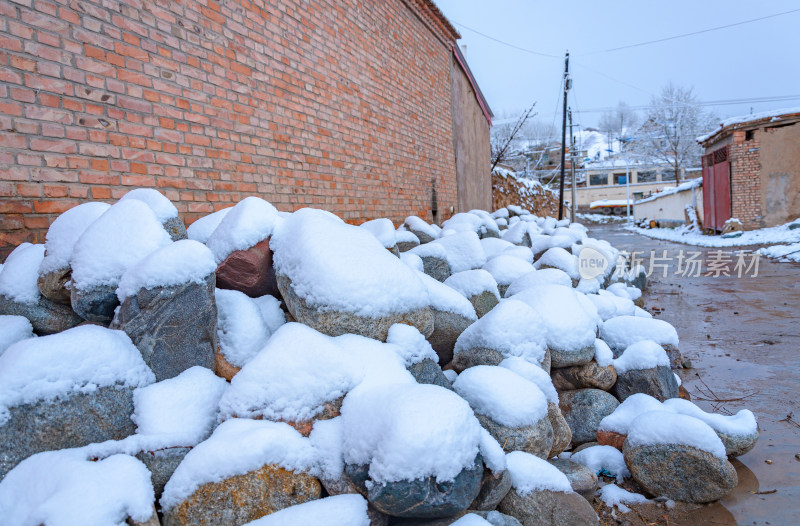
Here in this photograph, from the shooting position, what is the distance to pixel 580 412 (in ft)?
9.78

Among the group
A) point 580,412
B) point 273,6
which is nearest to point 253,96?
point 273,6

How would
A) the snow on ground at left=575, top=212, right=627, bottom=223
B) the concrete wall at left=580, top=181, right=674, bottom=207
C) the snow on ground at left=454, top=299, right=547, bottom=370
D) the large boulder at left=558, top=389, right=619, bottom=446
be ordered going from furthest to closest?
the concrete wall at left=580, top=181, right=674, bottom=207 < the snow on ground at left=575, top=212, right=627, bottom=223 < the large boulder at left=558, top=389, right=619, bottom=446 < the snow on ground at left=454, top=299, right=547, bottom=370

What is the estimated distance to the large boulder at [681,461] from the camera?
7.47 ft

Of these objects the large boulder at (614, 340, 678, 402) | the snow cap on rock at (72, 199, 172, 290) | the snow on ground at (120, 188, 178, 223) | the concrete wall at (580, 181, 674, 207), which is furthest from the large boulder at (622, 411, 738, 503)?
the concrete wall at (580, 181, 674, 207)

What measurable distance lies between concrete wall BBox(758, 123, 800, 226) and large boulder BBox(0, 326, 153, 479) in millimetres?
15790

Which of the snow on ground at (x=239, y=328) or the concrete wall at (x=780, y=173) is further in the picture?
the concrete wall at (x=780, y=173)

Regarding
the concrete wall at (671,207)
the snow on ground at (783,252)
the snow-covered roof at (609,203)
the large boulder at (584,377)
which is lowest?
the large boulder at (584,377)

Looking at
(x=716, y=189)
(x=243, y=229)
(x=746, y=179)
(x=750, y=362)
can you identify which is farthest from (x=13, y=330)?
(x=716, y=189)

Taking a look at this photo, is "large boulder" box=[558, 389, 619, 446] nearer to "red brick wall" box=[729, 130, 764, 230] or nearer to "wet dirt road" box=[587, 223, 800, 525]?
"wet dirt road" box=[587, 223, 800, 525]

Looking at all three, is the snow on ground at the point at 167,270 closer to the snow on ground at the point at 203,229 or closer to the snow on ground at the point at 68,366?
the snow on ground at the point at 68,366

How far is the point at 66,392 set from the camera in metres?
1.66

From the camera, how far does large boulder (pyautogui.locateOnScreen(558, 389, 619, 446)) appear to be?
9.62 feet

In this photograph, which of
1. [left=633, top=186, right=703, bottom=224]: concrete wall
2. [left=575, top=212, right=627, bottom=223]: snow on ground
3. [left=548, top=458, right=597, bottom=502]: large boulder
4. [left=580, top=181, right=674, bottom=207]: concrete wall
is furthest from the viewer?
[left=580, top=181, right=674, bottom=207]: concrete wall

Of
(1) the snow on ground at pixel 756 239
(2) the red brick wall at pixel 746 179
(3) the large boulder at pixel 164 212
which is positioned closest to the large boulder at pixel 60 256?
(3) the large boulder at pixel 164 212
